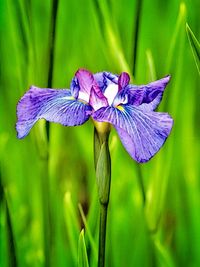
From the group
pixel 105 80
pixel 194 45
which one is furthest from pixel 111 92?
pixel 194 45

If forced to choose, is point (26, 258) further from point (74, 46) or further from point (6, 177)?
point (74, 46)

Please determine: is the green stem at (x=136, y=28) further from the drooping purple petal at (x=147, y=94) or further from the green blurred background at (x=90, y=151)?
the drooping purple petal at (x=147, y=94)

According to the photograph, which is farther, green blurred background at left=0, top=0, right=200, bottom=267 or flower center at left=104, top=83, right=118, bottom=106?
green blurred background at left=0, top=0, right=200, bottom=267

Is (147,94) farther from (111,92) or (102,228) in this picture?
(102,228)

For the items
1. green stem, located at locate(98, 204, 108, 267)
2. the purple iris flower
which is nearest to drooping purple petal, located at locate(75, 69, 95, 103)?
the purple iris flower

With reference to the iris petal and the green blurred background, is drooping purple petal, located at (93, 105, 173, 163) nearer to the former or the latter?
the iris petal

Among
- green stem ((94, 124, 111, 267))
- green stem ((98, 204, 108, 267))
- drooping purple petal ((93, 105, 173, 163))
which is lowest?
green stem ((98, 204, 108, 267))

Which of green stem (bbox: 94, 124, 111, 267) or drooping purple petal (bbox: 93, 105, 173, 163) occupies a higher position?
drooping purple petal (bbox: 93, 105, 173, 163)
